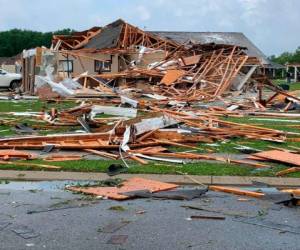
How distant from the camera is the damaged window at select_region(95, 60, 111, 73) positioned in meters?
40.2

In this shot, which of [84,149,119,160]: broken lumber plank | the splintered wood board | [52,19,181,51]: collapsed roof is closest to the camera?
the splintered wood board

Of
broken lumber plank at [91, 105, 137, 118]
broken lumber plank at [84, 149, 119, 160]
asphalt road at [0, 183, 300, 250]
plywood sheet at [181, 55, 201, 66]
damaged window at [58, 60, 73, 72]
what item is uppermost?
plywood sheet at [181, 55, 201, 66]

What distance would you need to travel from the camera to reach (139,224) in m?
6.46

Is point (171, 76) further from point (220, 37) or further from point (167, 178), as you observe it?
point (220, 37)

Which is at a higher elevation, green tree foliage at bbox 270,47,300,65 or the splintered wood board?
green tree foliage at bbox 270,47,300,65

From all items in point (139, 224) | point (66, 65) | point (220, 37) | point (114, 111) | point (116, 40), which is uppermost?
point (220, 37)

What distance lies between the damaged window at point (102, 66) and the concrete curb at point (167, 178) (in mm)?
30822

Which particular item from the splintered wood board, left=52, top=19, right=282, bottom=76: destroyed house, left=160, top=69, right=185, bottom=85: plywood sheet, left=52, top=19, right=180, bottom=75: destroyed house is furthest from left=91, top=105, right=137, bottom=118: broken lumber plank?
left=52, top=19, right=180, bottom=75: destroyed house

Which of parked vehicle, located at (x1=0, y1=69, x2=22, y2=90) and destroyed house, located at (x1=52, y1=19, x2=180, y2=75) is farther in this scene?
parked vehicle, located at (x1=0, y1=69, x2=22, y2=90)

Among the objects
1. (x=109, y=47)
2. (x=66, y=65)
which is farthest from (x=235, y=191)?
(x=66, y=65)

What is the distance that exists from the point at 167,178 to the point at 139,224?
9.09 ft

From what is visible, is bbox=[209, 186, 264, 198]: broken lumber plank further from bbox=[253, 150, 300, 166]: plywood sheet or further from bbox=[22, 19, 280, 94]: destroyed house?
bbox=[22, 19, 280, 94]: destroyed house

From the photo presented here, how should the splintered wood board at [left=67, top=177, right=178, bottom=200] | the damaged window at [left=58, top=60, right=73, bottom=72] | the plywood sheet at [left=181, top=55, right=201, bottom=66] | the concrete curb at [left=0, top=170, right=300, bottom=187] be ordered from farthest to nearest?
1. the damaged window at [left=58, top=60, right=73, bottom=72]
2. the plywood sheet at [left=181, top=55, right=201, bottom=66]
3. the concrete curb at [left=0, top=170, right=300, bottom=187]
4. the splintered wood board at [left=67, top=177, right=178, bottom=200]

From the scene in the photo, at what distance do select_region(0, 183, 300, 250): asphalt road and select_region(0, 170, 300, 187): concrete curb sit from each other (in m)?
0.93
